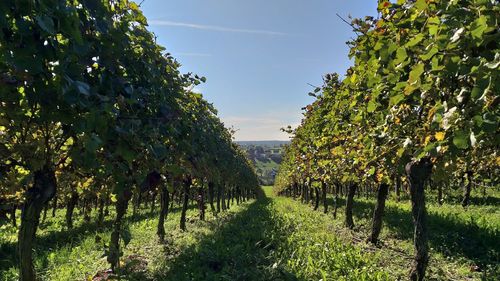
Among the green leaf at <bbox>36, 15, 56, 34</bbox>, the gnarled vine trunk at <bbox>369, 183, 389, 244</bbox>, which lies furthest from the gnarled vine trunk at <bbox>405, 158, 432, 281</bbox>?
the green leaf at <bbox>36, 15, 56, 34</bbox>

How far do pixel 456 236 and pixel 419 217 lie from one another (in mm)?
8336

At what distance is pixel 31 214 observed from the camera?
5.97 meters

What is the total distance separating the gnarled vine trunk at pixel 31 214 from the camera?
5.98 meters

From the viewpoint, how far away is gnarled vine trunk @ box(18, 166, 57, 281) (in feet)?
19.6

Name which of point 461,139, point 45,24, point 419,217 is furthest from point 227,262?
point 45,24

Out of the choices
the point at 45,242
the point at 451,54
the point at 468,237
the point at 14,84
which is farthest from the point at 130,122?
the point at 45,242

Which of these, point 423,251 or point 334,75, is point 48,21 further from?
point 334,75

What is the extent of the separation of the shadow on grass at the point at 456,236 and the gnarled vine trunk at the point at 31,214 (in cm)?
1204

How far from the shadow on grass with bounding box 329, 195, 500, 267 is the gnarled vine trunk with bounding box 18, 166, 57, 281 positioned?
39.5ft

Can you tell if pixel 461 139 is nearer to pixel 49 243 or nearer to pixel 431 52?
pixel 431 52

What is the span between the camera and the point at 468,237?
50.4 ft

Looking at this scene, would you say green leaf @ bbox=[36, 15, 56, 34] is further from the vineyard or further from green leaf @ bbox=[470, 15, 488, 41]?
green leaf @ bbox=[470, 15, 488, 41]

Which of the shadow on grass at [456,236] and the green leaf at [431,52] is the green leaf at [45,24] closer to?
the green leaf at [431,52]

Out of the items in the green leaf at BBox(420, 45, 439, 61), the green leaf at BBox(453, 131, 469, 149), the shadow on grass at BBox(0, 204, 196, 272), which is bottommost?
the shadow on grass at BBox(0, 204, 196, 272)
